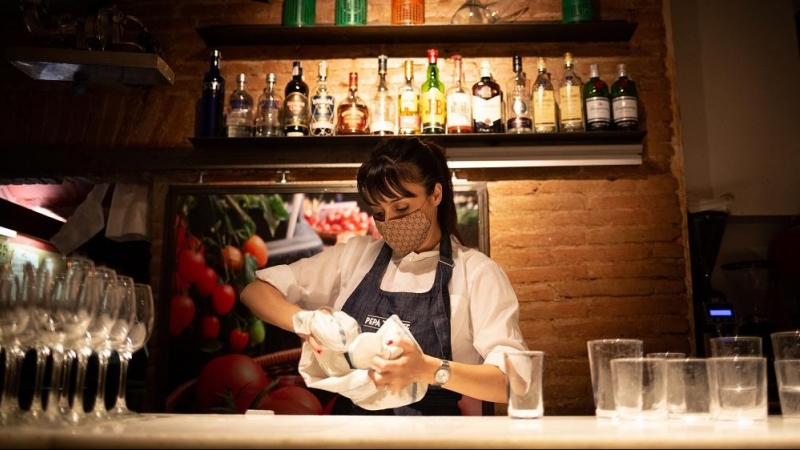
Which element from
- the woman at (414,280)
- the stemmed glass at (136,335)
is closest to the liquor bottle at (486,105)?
the woman at (414,280)

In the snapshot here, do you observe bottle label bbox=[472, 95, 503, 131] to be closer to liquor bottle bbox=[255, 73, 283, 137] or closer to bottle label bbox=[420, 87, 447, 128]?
bottle label bbox=[420, 87, 447, 128]

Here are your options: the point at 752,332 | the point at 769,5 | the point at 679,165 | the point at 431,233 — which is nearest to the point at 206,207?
the point at 431,233

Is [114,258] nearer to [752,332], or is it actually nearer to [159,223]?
[159,223]

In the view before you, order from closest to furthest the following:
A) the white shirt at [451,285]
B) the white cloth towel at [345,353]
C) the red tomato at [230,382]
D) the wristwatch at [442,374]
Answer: the white cloth towel at [345,353], the wristwatch at [442,374], the white shirt at [451,285], the red tomato at [230,382]

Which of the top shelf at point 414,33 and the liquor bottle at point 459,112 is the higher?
the top shelf at point 414,33

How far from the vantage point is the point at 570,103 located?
9.82 feet

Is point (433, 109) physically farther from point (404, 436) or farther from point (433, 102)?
point (404, 436)

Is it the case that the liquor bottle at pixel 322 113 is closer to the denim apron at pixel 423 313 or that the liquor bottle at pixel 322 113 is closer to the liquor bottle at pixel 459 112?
the liquor bottle at pixel 459 112

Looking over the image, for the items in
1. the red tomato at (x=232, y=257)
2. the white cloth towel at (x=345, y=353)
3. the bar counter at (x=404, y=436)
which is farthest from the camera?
the red tomato at (x=232, y=257)

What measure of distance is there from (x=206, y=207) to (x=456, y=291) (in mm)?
1507

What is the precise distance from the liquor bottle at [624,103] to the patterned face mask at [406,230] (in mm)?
1320

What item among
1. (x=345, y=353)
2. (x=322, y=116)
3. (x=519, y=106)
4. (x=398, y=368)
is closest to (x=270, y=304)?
(x=345, y=353)

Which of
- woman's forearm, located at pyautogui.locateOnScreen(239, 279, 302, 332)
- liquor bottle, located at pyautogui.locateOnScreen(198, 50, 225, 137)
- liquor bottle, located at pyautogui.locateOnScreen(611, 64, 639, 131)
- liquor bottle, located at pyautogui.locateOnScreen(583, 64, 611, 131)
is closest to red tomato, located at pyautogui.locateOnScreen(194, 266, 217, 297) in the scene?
liquor bottle, located at pyautogui.locateOnScreen(198, 50, 225, 137)

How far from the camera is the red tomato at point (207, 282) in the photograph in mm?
3012
